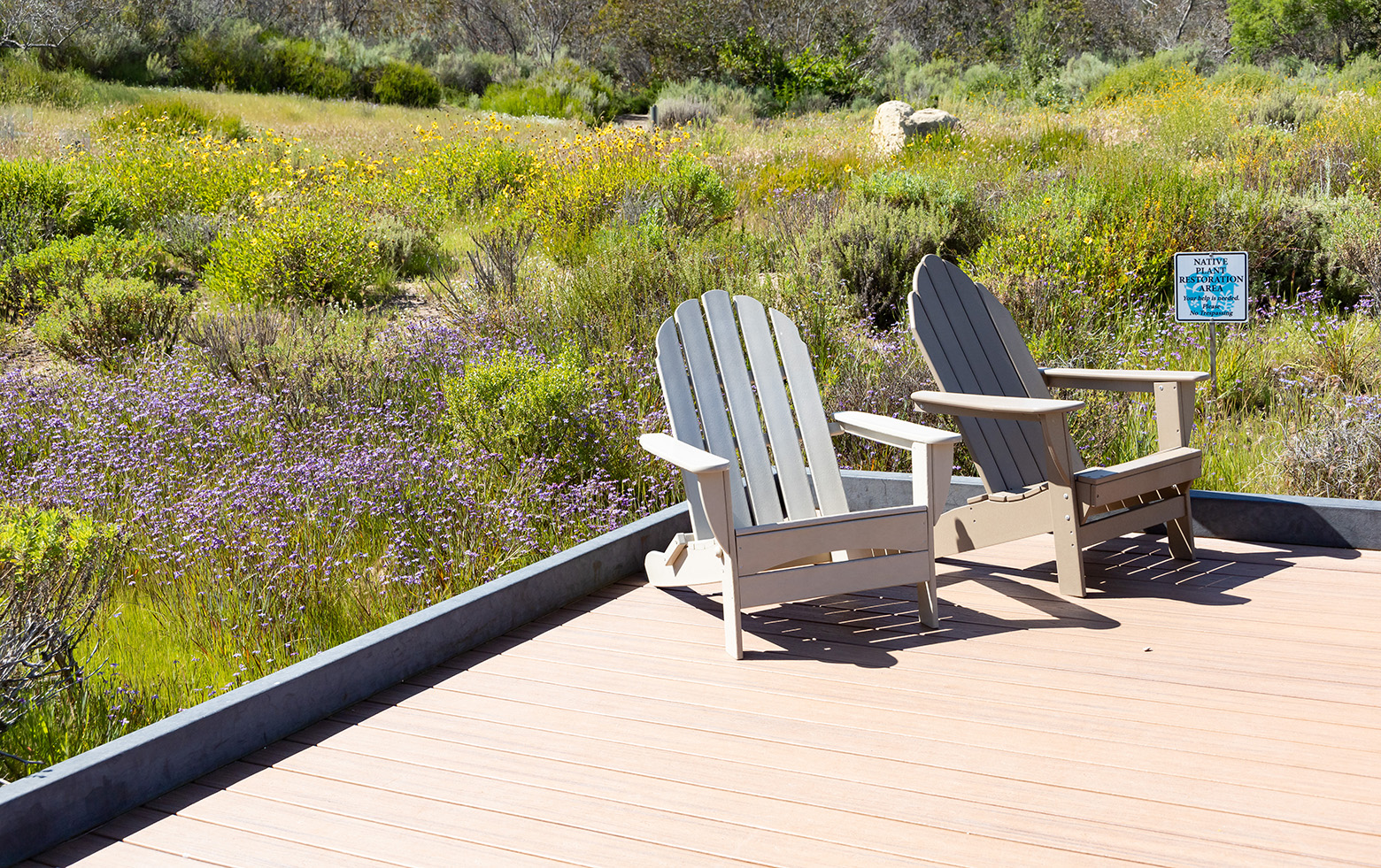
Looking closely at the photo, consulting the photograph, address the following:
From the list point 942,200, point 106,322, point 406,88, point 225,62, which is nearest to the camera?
point 106,322

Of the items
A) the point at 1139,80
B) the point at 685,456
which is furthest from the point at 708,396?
the point at 1139,80

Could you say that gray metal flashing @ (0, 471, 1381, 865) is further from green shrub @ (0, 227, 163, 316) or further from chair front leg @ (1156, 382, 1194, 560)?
green shrub @ (0, 227, 163, 316)

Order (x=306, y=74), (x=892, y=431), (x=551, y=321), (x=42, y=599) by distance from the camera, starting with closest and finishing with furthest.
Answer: (x=42, y=599) → (x=892, y=431) → (x=551, y=321) → (x=306, y=74)

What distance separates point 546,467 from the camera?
14.2ft

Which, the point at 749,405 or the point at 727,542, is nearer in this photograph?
the point at 727,542

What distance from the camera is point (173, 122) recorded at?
13695 mm

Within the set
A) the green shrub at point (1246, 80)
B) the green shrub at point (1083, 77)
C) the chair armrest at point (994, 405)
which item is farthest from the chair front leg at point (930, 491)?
the green shrub at point (1083, 77)

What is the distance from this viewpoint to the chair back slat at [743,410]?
333 centimetres

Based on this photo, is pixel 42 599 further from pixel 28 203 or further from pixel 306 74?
pixel 306 74

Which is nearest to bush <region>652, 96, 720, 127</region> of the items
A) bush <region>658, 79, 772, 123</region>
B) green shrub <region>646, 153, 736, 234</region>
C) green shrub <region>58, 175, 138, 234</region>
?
bush <region>658, 79, 772, 123</region>

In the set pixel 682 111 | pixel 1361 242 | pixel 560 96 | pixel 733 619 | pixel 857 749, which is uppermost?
pixel 560 96

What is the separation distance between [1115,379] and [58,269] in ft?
21.9

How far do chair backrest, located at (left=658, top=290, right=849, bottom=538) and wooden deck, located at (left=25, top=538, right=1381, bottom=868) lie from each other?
365mm

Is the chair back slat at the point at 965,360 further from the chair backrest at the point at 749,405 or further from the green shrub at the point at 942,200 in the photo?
the green shrub at the point at 942,200
